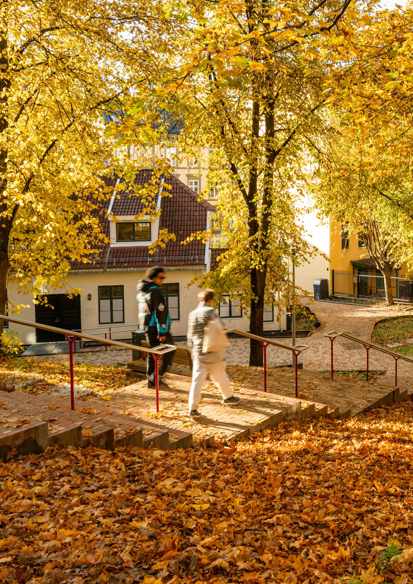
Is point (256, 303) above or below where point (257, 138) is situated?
below

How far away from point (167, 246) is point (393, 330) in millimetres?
12657

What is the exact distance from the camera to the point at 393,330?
1094 inches

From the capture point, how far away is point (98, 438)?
6.11 m

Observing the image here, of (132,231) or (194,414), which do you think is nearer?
(194,414)

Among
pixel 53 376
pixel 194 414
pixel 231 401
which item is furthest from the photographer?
pixel 53 376

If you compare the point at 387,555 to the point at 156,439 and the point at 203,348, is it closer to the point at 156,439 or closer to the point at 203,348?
the point at 156,439

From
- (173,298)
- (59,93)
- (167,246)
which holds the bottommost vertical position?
(173,298)

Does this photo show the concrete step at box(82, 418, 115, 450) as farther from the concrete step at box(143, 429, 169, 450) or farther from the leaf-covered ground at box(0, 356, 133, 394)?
the leaf-covered ground at box(0, 356, 133, 394)

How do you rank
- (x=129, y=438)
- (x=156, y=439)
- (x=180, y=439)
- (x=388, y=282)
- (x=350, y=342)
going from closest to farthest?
Answer: 1. (x=129, y=438)
2. (x=156, y=439)
3. (x=180, y=439)
4. (x=350, y=342)
5. (x=388, y=282)

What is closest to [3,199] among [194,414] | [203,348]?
[203,348]

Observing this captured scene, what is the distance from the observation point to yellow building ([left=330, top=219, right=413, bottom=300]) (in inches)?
1663

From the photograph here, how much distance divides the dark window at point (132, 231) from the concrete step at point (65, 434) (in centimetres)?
2169

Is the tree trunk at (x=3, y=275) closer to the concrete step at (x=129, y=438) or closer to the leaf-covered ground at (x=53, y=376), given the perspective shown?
the leaf-covered ground at (x=53, y=376)

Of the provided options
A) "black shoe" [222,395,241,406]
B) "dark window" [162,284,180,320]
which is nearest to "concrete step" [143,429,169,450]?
"black shoe" [222,395,241,406]
